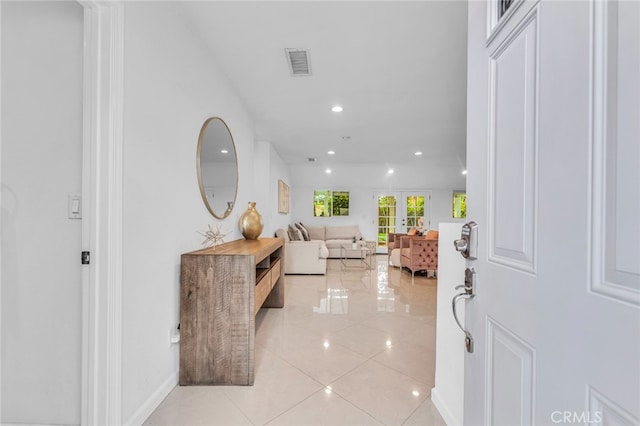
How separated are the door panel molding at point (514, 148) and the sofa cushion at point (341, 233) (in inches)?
287

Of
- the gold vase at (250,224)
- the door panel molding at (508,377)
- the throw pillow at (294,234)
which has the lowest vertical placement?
the throw pillow at (294,234)

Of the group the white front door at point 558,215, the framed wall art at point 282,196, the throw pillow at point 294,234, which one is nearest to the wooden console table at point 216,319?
the white front door at point 558,215

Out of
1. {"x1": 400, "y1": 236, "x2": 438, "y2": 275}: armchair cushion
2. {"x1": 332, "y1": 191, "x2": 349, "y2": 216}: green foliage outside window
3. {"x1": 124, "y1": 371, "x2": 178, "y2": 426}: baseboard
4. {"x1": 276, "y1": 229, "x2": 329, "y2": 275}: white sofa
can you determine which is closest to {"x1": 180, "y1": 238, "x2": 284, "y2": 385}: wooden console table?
{"x1": 124, "y1": 371, "x2": 178, "y2": 426}: baseboard

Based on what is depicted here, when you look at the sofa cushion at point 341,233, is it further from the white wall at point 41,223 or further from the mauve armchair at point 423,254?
the white wall at point 41,223

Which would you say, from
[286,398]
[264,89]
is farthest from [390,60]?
[286,398]

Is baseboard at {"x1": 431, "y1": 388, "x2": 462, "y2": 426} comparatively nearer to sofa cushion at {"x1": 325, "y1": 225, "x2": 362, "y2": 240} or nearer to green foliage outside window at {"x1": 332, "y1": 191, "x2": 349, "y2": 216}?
sofa cushion at {"x1": 325, "y1": 225, "x2": 362, "y2": 240}

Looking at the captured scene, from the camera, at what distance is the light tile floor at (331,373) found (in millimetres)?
1518

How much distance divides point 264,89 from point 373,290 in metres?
3.13

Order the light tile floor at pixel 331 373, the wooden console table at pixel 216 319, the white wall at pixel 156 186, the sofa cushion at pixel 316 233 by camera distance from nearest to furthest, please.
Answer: the white wall at pixel 156 186 → the light tile floor at pixel 331 373 → the wooden console table at pixel 216 319 → the sofa cushion at pixel 316 233

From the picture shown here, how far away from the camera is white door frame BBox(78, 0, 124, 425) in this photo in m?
1.25

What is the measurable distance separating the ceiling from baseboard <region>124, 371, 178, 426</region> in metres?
2.39

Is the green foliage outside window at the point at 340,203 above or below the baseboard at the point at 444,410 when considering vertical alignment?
above

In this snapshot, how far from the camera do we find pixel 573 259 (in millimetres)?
456

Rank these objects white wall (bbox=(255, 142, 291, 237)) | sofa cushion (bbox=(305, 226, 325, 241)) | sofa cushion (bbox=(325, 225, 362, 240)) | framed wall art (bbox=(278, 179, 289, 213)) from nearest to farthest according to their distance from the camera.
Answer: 1. white wall (bbox=(255, 142, 291, 237))
2. framed wall art (bbox=(278, 179, 289, 213))
3. sofa cushion (bbox=(305, 226, 325, 241))
4. sofa cushion (bbox=(325, 225, 362, 240))
